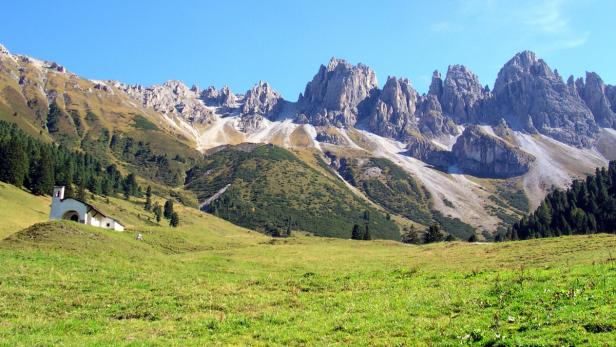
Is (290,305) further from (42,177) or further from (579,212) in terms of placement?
(579,212)

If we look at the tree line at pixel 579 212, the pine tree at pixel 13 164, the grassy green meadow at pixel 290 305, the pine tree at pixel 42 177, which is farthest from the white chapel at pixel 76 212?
the tree line at pixel 579 212

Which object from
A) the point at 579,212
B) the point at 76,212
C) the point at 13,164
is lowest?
the point at 76,212

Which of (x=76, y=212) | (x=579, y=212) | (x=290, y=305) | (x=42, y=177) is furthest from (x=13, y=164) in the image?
(x=579, y=212)

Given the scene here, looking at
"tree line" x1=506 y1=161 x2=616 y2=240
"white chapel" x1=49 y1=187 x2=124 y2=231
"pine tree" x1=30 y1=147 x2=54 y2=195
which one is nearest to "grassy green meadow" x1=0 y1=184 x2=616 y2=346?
"white chapel" x1=49 y1=187 x2=124 y2=231

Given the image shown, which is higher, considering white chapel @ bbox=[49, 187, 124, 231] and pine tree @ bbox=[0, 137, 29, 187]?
pine tree @ bbox=[0, 137, 29, 187]

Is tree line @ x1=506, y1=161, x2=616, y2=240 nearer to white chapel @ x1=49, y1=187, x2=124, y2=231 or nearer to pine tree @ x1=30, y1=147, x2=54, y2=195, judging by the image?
white chapel @ x1=49, y1=187, x2=124, y2=231

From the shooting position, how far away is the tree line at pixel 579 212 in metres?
146

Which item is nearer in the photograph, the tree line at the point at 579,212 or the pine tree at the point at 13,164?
the pine tree at the point at 13,164

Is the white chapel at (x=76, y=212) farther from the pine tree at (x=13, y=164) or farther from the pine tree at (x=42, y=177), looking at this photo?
the pine tree at (x=13, y=164)

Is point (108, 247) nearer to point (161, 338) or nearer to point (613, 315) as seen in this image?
point (161, 338)

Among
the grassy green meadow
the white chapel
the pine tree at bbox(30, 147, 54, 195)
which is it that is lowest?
the grassy green meadow

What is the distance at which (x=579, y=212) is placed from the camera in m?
148

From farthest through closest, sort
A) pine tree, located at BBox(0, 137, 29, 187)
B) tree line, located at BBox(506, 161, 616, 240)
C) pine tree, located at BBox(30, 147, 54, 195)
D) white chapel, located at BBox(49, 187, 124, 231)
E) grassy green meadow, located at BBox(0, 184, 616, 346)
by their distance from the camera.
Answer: tree line, located at BBox(506, 161, 616, 240), pine tree, located at BBox(30, 147, 54, 195), pine tree, located at BBox(0, 137, 29, 187), white chapel, located at BBox(49, 187, 124, 231), grassy green meadow, located at BBox(0, 184, 616, 346)

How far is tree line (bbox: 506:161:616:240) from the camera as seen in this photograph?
145875 millimetres
